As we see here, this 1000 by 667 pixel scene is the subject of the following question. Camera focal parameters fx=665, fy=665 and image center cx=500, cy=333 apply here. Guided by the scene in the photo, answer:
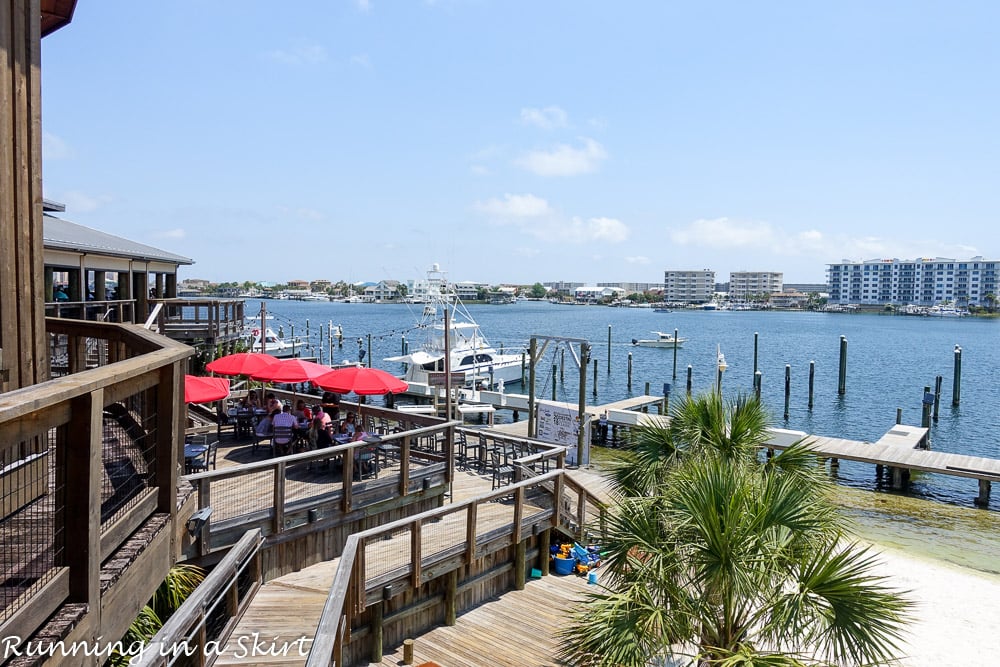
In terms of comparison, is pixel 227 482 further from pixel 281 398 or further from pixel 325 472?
pixel 281 398

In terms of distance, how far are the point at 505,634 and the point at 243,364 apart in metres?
8.13

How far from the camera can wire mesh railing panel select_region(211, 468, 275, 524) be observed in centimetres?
896

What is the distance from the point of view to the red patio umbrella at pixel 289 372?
1424 cm

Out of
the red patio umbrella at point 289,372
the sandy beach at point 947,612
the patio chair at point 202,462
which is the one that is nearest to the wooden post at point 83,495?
the patio chair at point 202,462

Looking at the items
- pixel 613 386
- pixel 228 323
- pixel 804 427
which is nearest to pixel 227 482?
pixel 228 323

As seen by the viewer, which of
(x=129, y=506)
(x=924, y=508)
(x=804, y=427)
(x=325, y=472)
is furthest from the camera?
(x=804, y=427)

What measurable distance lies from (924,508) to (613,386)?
32.9 metres

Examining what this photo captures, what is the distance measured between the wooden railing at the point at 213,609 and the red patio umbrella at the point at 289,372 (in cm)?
576

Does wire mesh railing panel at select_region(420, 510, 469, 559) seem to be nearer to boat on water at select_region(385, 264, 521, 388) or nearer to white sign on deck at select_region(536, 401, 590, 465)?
white sign on deck at select_region(536, 401, 590, 465)

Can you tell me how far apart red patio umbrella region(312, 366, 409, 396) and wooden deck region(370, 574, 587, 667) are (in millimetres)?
4839

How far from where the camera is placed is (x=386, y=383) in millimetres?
14117

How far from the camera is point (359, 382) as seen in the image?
13945 mm

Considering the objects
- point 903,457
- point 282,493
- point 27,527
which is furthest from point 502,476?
point 903,457

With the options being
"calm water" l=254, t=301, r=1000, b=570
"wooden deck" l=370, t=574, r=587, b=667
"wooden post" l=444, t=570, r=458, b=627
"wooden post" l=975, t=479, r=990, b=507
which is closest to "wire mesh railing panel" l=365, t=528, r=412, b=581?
"wooden post" l=444, t=570, r=458, b=627
